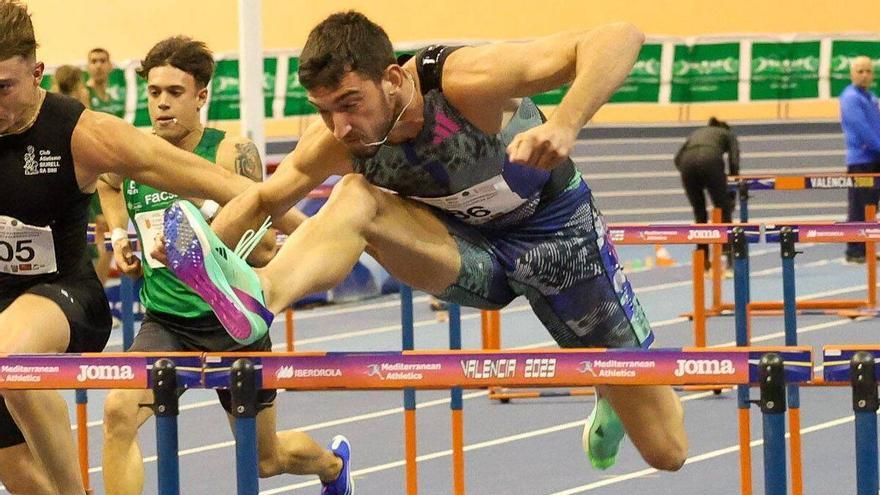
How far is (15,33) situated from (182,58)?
5.19 feet

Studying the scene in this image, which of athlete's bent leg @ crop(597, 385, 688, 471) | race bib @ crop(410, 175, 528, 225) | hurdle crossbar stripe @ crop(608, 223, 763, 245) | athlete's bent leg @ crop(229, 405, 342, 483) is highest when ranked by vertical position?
race bib @ crop(410, 175, 528, 225)

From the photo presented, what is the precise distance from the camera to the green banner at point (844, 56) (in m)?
19.2

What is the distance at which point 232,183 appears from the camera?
166 inches

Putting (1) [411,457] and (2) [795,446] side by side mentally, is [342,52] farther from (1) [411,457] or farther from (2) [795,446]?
(1) [411,457]

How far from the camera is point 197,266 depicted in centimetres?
354

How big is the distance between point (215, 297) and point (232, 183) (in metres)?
0.68

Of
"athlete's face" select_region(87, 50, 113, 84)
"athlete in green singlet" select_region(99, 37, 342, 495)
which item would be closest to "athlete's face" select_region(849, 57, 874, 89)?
"athlete's face" select_region(87, 50, 113, 84)

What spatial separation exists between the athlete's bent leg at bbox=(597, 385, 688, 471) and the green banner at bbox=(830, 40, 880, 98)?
49.0 ft

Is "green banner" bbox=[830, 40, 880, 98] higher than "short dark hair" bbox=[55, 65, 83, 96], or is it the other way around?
"green banner" bbox=[830, 40, 880, 98]

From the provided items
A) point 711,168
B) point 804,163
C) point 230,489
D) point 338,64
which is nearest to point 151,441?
point 230,489

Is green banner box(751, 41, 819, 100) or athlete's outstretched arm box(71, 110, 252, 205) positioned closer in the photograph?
athlete's outstretched arm box(71, 110, 252, 205)

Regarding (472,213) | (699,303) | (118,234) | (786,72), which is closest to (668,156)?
(786,72)

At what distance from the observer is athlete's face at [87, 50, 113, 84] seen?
11406mm

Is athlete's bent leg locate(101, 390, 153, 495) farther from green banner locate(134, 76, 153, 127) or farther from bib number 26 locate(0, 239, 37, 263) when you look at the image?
green banner locate(134, 76, 153, 127)
